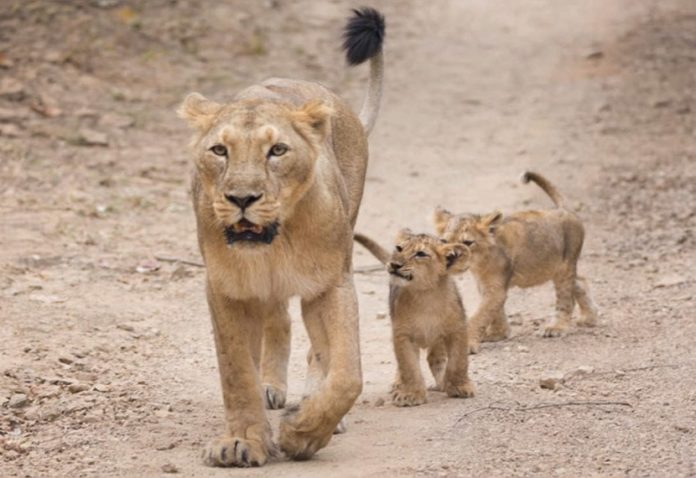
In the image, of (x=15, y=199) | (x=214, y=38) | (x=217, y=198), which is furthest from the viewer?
(x=214, y=38)

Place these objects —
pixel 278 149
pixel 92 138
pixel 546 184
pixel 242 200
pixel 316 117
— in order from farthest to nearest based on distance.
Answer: pixel 92 138, pixel 546 184, pixel 316 117, pixel 278 149, pixel 242 200

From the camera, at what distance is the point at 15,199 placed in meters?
12.0

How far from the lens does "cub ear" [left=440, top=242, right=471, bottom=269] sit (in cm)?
793

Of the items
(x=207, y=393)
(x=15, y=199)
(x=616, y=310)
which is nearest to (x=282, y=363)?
(x=207, y=393)

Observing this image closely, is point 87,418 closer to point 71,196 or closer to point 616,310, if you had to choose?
point 616,310

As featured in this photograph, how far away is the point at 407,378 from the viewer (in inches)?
302

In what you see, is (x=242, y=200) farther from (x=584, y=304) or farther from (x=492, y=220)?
(x=584, y=304)

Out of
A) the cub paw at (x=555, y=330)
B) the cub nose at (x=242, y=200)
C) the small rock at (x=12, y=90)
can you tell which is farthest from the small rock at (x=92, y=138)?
the cub nose at (x=242, y=200)

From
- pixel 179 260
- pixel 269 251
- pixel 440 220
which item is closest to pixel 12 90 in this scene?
pixel 179 260

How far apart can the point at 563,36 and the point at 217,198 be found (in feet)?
44.8

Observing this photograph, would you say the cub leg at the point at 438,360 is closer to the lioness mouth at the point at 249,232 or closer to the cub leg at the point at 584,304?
the cub leg at the point at 584,304

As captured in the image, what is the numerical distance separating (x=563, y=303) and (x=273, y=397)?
2.54 metres

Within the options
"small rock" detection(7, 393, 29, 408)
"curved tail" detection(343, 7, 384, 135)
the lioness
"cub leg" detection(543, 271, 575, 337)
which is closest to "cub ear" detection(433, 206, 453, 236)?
"curved tail" detection(343, 7, 384, 135)

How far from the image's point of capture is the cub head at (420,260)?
307 inches
